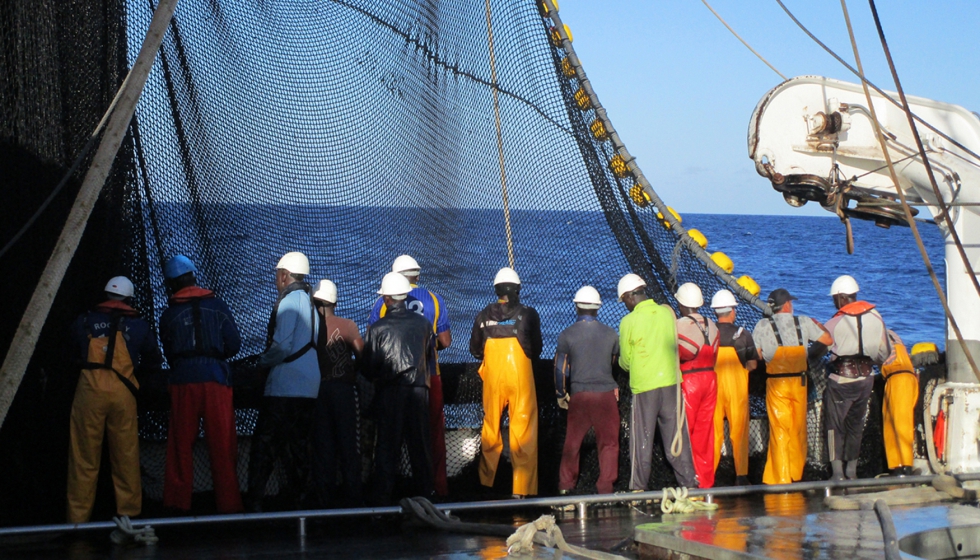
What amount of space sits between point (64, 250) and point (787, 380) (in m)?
5.85

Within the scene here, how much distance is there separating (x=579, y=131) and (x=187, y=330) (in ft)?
11.8

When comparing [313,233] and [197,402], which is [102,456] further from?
[313,233]

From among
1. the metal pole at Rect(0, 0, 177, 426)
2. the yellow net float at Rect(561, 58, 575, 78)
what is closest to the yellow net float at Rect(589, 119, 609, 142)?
the yellow net float at Rect(561, 58, 575, 78)

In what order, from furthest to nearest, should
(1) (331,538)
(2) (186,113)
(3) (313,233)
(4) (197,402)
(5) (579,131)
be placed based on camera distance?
(3) (313,233) → (5) (579,131) → (2) (186,113) → (4) (197,402) → (1) (331,538)

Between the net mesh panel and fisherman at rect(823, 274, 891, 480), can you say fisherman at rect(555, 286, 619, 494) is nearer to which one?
the net mesh panel

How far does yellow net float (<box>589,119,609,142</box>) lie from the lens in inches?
332

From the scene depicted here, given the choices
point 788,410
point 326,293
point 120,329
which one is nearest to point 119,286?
point 120,329

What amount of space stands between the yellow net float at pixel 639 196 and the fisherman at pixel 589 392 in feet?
3.52

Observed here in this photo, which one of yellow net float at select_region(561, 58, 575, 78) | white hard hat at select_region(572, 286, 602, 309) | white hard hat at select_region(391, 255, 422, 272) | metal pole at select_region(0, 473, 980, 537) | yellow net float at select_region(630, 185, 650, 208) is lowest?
metal pole at select_region(0, 473, 980, 537)

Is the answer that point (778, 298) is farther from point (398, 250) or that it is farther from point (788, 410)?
point (398, 250)

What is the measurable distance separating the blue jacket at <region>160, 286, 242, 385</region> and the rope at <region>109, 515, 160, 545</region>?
1.08 meters

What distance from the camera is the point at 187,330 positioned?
6898 mm

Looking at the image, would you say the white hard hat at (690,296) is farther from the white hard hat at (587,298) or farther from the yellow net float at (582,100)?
the yellow net float at (582,100)

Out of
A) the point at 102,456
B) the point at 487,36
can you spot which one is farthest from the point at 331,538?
the point at 487,36
